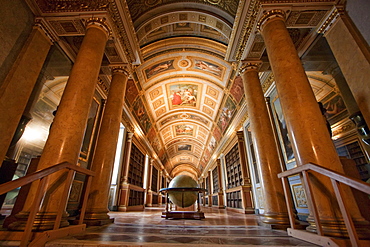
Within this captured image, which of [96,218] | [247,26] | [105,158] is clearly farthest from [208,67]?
[96,218]

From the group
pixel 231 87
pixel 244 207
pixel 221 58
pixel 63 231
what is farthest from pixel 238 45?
pixel 244 207

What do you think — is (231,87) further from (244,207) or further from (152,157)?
(152,157)

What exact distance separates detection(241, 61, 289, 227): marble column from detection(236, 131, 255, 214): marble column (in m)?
4.70

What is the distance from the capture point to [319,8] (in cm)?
403

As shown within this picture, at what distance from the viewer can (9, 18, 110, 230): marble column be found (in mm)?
2496

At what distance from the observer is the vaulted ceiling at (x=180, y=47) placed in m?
4.34

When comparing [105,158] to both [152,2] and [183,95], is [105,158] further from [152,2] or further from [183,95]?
[183,95]

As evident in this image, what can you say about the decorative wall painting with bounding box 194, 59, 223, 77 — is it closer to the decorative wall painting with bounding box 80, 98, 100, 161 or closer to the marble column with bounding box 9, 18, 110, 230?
the decorative wall painting with bounding box 80, 98, 100, 161

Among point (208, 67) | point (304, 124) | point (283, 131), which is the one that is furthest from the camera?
point (208, 67)

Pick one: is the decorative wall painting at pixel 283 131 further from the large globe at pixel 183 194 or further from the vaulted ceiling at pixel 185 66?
the large globe at pixel 183 194

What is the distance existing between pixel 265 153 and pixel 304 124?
1555 millimetres

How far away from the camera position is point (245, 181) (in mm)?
9133

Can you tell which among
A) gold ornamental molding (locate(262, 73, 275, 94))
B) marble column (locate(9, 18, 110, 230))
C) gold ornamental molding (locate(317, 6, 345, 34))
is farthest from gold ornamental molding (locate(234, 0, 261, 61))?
marble column (locate(9, 18, 110, 230))

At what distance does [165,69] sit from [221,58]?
11.3 ft
